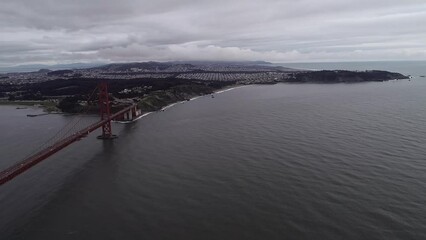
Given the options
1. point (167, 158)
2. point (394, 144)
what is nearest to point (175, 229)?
point (167, 158)

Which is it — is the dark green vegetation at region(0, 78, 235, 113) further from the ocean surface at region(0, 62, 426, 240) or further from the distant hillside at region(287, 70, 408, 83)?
the distant hillside at region(287, 70, 408, 83)

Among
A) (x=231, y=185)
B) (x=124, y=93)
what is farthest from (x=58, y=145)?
(x=124, y=93)

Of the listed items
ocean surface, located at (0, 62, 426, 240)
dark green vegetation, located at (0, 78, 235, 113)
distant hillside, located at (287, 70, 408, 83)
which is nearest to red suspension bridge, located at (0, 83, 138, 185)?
ocean surface, located at (0, 62, 426, 240)

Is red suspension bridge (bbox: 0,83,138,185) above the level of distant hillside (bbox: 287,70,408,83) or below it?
below

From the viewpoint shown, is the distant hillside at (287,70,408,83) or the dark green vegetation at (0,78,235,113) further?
the distant hillside at (287,70,408,83)

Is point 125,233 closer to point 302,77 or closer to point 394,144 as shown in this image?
point 394,144

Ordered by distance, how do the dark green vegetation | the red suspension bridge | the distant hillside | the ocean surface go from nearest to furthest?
the ocean surface < the red suspension bridge < the dark green vegetation < the distant hillside

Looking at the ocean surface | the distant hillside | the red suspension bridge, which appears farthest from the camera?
the distant hillside

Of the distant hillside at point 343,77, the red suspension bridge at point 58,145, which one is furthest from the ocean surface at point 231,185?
the distant hillside at point 343,77

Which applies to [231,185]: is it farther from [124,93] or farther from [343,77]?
[343,77]
